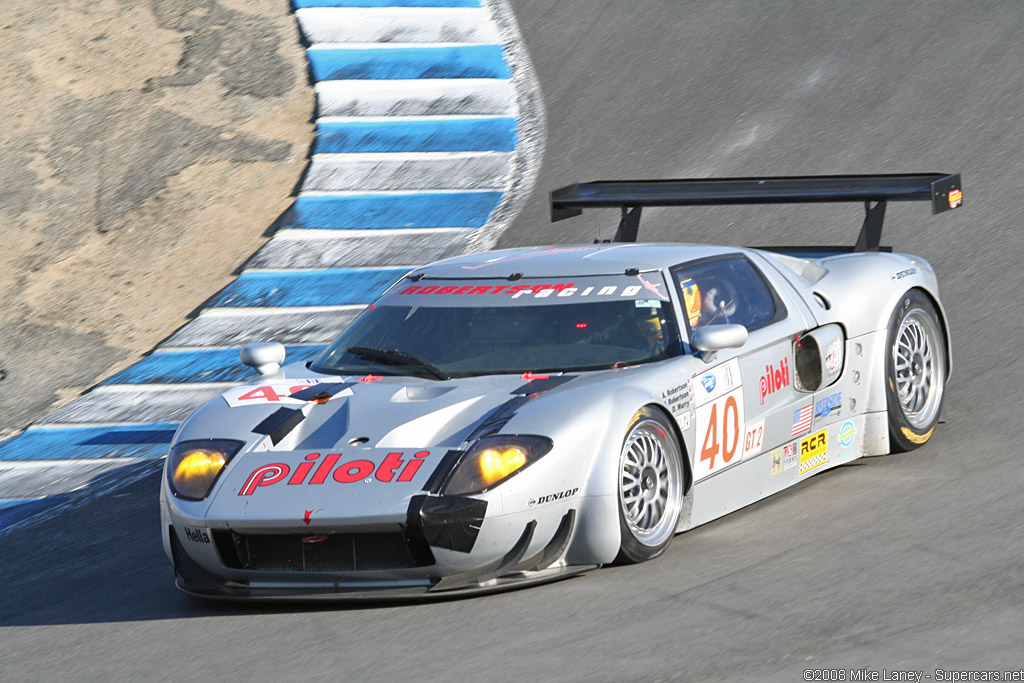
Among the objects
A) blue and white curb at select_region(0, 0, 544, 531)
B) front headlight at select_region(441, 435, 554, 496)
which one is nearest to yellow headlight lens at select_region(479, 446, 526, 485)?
front headlight at select_region(441, 435, 554, 496)

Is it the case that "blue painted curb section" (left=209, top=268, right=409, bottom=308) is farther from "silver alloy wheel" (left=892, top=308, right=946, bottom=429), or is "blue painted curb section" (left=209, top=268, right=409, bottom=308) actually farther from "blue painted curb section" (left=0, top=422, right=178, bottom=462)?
"silver alloy wheel" (left=892, top=308, right=946, bottom=429)

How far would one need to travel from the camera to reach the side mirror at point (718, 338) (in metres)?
5.49

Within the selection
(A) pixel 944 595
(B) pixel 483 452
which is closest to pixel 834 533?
(A) pixel 944 595

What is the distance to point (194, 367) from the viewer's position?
903cm

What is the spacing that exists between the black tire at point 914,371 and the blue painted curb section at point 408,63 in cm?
718

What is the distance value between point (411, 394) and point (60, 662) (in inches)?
63.3

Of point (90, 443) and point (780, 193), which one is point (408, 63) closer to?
point (90, 443)

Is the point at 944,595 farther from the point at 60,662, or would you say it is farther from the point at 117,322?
the point at 117,322

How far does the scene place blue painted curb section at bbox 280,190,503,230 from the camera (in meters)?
11.0

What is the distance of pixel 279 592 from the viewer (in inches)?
192

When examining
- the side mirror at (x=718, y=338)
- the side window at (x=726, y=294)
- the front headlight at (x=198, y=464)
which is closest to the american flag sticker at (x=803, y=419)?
the side window at (x=726, y=294)

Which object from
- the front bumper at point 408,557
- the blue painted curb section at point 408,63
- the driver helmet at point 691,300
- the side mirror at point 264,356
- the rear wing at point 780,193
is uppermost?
the blue painted curb section at point 408,63

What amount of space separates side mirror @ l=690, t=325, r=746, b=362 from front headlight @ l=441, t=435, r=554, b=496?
3.06 ft

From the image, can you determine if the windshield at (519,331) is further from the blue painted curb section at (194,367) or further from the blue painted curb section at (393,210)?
the blue painted curb section at (393,210)
